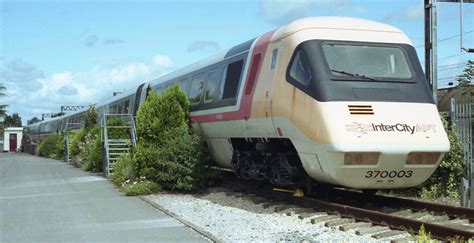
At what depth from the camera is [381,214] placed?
857 centimetres

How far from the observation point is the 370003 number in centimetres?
922

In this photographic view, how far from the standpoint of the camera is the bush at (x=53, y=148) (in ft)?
128

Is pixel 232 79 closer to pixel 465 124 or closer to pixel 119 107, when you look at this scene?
pixel 465 124

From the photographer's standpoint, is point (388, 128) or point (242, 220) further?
point (242, 220)

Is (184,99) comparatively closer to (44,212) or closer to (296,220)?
(44,212)

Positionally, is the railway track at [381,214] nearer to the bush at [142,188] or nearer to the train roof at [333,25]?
the bush at [142,188]

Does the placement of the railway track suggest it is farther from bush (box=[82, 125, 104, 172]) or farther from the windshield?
bush (box=[82, 125, 104, 172])

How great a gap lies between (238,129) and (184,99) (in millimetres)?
3079

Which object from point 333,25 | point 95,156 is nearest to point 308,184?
point 333,25

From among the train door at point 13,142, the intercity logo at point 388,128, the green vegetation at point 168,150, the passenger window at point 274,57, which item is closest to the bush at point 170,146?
the green vegetation at point 168,150

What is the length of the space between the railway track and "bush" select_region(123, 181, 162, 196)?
296cm

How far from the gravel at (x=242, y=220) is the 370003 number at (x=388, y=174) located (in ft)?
3.83

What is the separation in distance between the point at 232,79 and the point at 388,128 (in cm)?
460

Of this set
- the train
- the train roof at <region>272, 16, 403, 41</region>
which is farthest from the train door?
the train roof at <region>272, 16, 403, 41</region>
